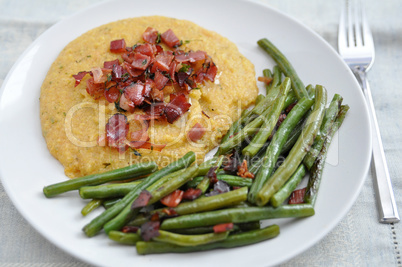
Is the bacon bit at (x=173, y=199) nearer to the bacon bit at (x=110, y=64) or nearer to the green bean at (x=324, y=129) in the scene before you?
the green bean at (x=324, y=129)

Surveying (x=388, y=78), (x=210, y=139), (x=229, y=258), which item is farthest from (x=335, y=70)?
(x=229, y=258)

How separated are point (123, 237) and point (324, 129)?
96.6 inches

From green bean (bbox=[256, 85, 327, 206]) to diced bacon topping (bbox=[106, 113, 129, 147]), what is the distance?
1662 millimetres

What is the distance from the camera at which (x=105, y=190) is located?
396 cm

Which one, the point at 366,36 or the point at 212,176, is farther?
the point at 366,36

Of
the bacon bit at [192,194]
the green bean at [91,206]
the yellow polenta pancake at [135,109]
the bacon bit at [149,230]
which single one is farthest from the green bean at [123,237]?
the yellow polenta pancake at [135,109]

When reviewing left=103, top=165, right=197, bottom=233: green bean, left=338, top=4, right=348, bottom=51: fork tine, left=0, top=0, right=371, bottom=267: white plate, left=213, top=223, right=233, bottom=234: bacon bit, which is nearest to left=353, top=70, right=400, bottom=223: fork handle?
left=0, top=0, right=371, bottom=267: white plate

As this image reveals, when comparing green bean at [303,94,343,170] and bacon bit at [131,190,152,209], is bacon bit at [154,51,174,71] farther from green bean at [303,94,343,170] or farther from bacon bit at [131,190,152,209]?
green bean at [303,94,343,170]

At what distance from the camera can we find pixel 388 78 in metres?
6.20

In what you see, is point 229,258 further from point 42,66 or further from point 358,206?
point 42,66

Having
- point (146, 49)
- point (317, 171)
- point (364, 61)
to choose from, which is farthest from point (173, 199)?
point (364, 61)

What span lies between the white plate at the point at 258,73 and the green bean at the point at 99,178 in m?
0.12

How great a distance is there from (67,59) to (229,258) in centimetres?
334

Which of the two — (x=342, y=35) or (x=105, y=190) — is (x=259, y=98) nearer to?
(x=342, y=35)
